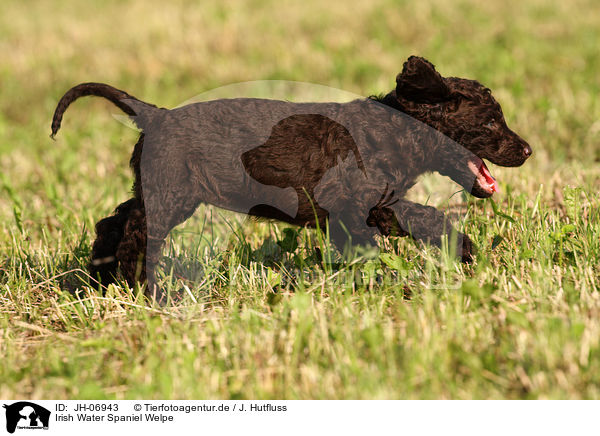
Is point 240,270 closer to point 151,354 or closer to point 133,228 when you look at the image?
point 133,228

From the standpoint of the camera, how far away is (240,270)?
12.9ft

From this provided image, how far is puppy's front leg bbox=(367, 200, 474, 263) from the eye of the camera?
141 inches

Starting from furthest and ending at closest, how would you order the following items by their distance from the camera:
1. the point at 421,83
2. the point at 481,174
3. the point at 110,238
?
the point at 110,238, the point at 481,174, the point at 421,83

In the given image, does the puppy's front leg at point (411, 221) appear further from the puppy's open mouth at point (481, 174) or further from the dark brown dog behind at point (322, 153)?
the puppy's open mouth at point (481, 174)

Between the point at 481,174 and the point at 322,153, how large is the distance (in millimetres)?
909

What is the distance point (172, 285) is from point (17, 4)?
591 inches

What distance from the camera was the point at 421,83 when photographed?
138 inches

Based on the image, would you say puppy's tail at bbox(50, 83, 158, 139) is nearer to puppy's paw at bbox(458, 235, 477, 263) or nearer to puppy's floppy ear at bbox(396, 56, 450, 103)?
puppy's floppy ear at bbox(396, 56, 450, 103)

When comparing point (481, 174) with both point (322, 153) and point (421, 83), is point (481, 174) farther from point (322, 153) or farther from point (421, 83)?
point (322, 153)

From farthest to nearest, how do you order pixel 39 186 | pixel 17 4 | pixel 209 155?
pixel 17 4
pixel 39 186
pixel 209 155

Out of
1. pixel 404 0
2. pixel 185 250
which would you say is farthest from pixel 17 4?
pixel 185 250
